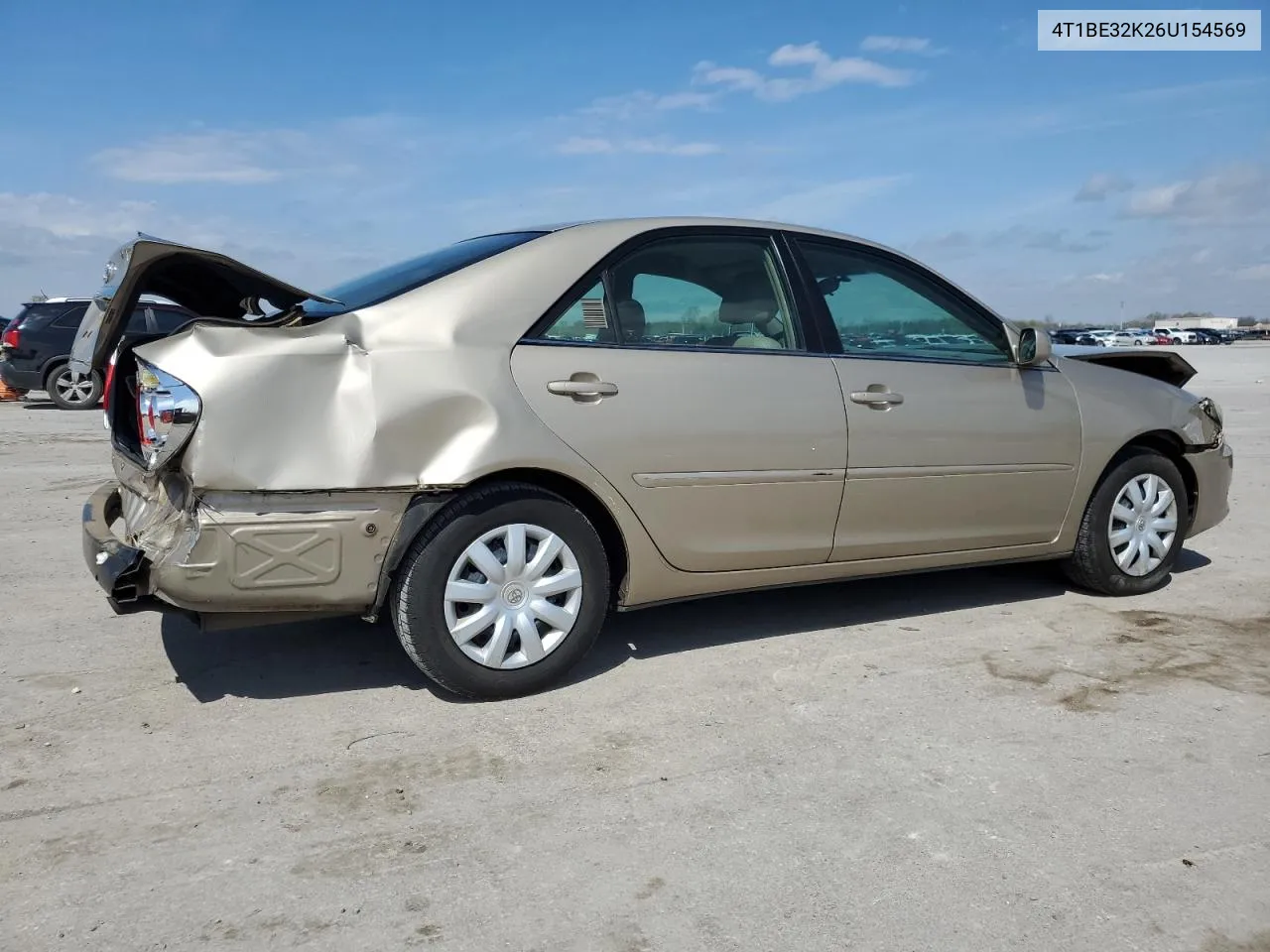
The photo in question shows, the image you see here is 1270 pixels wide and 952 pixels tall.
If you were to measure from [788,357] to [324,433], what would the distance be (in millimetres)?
1771

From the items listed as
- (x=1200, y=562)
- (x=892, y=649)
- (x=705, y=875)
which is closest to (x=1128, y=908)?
(x=705, y=875)

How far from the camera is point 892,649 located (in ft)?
14.0

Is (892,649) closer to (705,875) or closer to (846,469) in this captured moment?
(846,469)

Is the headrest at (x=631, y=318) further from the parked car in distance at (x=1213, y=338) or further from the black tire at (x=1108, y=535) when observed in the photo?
the parked car in distance at (x=1213, y=338)

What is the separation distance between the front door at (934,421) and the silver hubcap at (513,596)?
121cm

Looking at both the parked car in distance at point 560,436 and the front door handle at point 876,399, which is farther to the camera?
the front door handle at point 876,399

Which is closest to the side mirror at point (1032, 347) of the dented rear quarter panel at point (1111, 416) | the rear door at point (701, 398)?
the dented rear quarter panel at point (1111, 416)

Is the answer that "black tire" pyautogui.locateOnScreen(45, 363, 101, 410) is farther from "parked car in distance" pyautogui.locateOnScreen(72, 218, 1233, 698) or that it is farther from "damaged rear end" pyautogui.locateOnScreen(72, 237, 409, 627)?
"damaged rear end" pyautogui.locateOnScreen(72, 237, 409, 627)

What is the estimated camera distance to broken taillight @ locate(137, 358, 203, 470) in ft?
10.4

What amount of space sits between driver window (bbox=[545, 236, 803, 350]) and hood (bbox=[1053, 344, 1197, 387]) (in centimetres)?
167

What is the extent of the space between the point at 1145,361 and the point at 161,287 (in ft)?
14.8

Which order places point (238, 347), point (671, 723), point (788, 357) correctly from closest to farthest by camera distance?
1. point (238, 347)
2. point (671, 723)
3. point (788, 357)

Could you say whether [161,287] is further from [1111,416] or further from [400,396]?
[1111,416]

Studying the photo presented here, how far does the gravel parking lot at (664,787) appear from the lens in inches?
94.1
